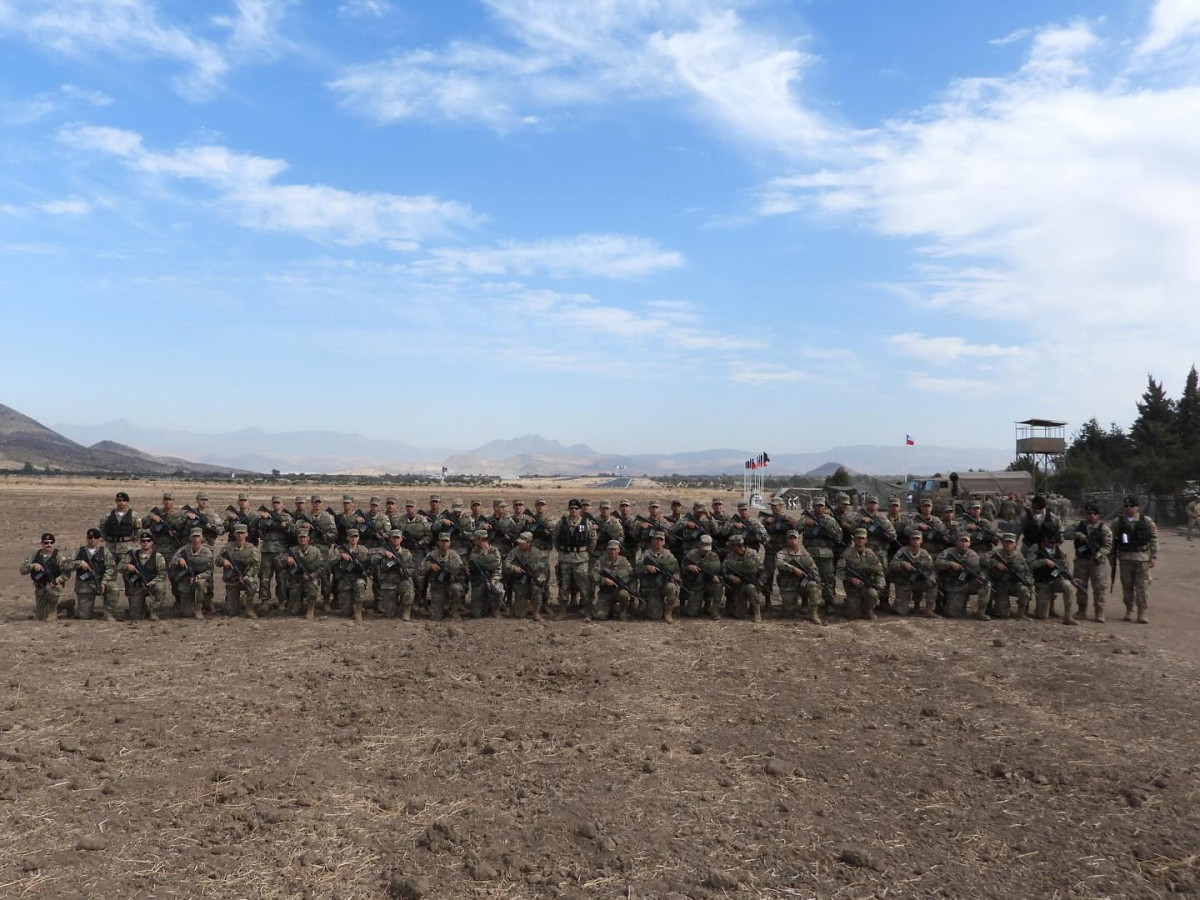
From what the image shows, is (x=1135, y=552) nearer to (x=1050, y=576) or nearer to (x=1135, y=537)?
(x=1135, y=537)

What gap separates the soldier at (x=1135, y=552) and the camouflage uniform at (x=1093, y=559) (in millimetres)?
232

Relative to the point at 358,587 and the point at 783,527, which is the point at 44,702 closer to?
the point at 358,587

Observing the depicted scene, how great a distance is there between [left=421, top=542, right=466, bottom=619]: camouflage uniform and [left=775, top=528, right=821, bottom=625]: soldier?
15.8 feet

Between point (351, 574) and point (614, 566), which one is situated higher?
point (614, 566)

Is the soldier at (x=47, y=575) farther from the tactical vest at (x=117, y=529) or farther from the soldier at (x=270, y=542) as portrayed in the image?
the soldier at (x=270, y=542)

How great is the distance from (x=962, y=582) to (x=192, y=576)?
11.3 meters

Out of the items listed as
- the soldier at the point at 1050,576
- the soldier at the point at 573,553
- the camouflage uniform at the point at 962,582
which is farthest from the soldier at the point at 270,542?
the soldier at the point at 1050,576

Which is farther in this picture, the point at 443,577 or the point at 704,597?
the point at 704,597

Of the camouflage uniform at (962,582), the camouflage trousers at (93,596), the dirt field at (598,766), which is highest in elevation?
the camouflage uniform at (962,582)

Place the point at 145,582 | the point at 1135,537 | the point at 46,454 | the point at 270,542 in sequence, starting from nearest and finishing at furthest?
the point at 1135,537 → the point at 145,582 → the point at 270,542 → the point at 46,454

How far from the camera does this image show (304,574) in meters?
12.2

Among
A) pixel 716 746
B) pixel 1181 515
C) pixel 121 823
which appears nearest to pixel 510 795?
pixel 716 746

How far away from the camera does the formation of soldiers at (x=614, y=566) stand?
12.0 meters

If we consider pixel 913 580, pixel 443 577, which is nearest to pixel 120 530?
pixel 443 577
